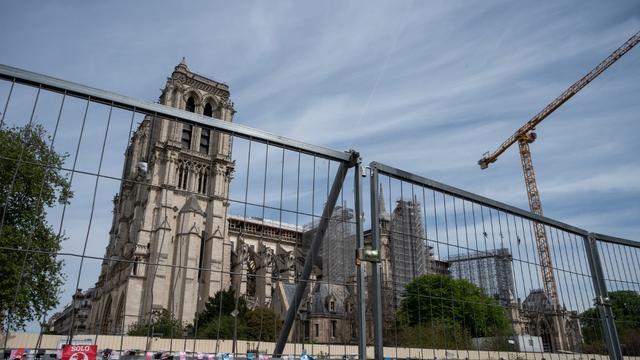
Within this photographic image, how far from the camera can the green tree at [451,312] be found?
1238cm

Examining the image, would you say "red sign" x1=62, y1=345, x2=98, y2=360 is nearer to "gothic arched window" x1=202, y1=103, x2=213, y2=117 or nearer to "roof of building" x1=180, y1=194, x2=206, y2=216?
"roof of building" x1=180, y1=194, x2=206, y2=216

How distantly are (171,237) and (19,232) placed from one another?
104 feet

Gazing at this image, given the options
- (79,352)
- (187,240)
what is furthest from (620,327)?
(187,240)

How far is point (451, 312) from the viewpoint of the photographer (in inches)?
1249

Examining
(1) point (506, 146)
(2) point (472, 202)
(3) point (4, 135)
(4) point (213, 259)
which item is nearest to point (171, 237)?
(4) point (213, 259)

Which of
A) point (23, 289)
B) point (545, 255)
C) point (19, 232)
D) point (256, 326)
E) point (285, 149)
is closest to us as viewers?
point (285, 149)

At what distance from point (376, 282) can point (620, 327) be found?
1371cm

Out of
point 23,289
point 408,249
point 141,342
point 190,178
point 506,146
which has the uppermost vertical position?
point 506,146

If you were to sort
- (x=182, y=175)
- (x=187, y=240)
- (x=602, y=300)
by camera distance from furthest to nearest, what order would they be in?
(x=182, y=175) → (x=187, y=240) → (x=602, y=300)

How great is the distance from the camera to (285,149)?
9.48 metres

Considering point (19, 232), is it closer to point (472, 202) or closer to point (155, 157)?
→ point (472, 202)

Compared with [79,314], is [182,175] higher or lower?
higher

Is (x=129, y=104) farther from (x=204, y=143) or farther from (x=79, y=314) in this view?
(x=79, y=314)

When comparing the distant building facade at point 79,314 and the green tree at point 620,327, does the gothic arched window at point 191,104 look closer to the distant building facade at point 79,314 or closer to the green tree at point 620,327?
the distant building facade at point 79,314
